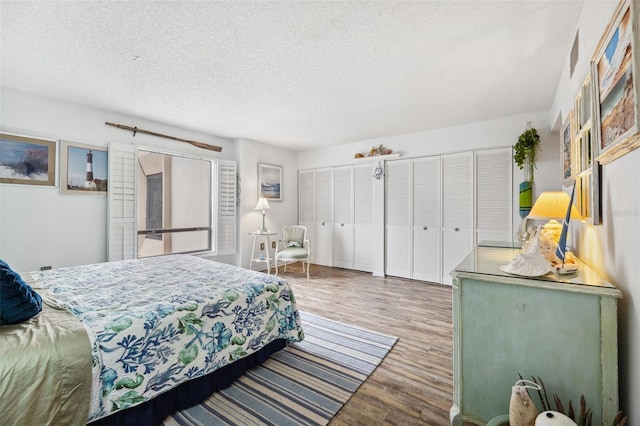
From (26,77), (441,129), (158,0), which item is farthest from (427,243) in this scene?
(26,77)

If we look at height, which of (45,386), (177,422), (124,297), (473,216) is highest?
(473,216)

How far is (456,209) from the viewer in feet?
13.6

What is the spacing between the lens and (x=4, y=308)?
4.30 ft

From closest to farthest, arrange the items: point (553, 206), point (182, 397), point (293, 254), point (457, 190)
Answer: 1. point (182, 397)
2. point (553, 206)
3. point (457, 190)
4. point (293, 254)

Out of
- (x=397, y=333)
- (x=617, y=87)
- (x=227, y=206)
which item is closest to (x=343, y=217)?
(x=227, y=206)

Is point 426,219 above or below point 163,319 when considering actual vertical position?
above

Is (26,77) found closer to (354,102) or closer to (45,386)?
(45,386)

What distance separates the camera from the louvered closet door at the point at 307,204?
19.3 feet

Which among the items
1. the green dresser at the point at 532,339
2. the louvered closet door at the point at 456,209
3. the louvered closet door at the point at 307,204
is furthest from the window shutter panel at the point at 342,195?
the green dresser at the point at 532,339

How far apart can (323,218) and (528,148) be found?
3.59 m

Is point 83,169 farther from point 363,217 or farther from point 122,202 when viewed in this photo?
point 363,217

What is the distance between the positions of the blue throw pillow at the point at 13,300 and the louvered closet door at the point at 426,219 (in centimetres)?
441

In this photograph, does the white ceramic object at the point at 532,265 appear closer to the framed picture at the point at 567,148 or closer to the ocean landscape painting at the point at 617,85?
the ocean landscape painting at the point at 617,85

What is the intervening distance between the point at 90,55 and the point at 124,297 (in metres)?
2.00
